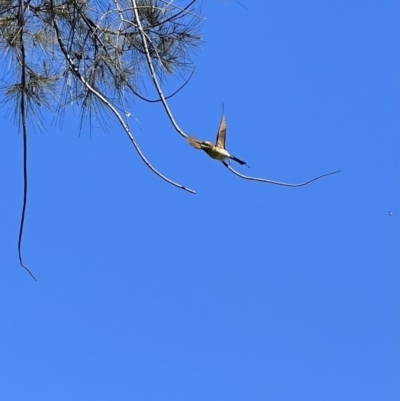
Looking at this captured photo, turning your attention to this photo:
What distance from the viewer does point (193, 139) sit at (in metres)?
0.95

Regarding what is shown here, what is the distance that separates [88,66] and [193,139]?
0.56 metres

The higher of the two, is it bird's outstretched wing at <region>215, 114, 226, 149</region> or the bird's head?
bird's outstretched wing at <region>215, 114, 226, 149</region>

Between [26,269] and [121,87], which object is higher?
[121,87]

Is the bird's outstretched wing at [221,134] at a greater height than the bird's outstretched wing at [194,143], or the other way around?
the bird's outstretched wing at [221,134]

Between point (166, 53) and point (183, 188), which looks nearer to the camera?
point (183, 188)

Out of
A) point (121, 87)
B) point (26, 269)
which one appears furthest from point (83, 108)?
point (26, 269)

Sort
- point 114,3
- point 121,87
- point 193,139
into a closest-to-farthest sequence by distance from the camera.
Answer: point 193,139
point 114,3
point 121,87

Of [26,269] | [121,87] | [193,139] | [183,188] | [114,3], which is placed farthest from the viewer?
[121,87]

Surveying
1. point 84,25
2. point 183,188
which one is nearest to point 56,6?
point 84,25

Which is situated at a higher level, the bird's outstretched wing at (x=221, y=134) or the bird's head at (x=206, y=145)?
the bird's outstretched wing at (x=221, y=134)

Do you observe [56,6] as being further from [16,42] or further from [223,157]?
[223,157]

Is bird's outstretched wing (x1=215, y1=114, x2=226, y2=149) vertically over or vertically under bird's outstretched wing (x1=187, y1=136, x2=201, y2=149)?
over

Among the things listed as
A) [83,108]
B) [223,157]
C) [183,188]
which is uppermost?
[83,108]

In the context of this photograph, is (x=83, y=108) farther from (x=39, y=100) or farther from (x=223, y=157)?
(x=223, y=157)
